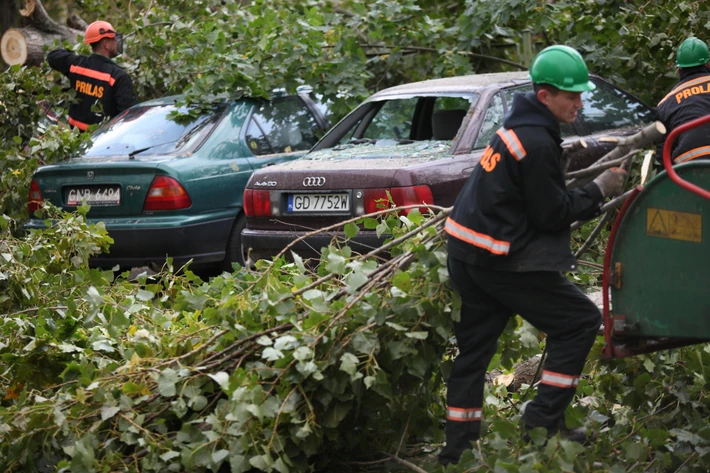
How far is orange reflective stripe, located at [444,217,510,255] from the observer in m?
3.67

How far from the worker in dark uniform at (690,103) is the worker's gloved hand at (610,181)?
8.70 ft

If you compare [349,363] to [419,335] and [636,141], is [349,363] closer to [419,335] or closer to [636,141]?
[419,335]

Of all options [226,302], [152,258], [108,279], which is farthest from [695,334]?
[152,258]

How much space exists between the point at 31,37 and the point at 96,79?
2.55m

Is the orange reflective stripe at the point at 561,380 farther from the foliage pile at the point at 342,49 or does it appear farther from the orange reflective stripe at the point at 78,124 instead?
the orange reflective stripe at the point at 78,124

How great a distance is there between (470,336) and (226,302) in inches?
40.1

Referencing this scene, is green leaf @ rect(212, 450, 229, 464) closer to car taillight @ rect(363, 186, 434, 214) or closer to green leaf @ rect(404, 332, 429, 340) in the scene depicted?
green leaf @ rect(404, 332, 429, 340)

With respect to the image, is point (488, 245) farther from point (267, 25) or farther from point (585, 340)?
point (267, 25)

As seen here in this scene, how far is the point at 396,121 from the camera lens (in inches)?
298

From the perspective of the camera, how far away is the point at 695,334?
11.2ft

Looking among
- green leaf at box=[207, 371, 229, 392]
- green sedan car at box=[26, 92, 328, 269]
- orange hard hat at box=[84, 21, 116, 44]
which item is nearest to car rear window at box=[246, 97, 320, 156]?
green sedan car at box=[26, 92, 328, 269]

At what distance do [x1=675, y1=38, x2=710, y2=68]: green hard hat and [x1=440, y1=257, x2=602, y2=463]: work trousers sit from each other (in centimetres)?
338

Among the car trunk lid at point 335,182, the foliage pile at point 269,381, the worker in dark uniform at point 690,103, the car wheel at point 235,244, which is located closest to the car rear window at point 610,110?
the worker in dark uniform at point 690,103

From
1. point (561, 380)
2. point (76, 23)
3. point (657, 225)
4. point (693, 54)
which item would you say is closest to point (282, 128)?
point (693, 54)
